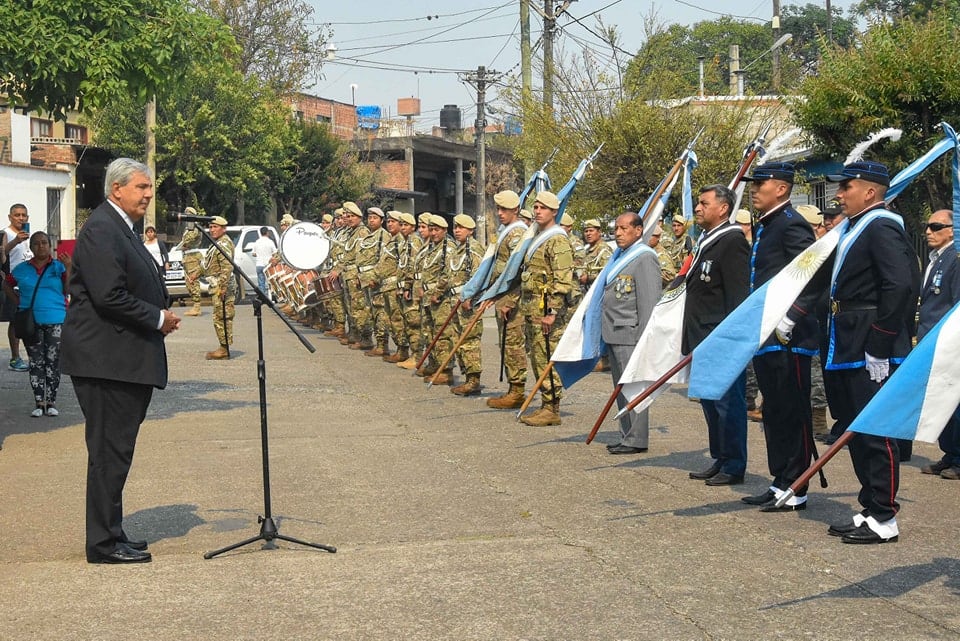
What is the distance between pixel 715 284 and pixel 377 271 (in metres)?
10.1

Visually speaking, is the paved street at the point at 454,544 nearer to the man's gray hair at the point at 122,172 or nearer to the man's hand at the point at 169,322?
the man's hand at the point at 169,322

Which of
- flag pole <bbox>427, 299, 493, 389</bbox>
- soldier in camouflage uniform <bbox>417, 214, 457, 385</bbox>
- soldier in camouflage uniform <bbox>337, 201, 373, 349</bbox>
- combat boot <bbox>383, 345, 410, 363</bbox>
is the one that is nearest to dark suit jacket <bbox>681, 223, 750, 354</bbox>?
flag pole <bbox>427, 299, 493, 389</bbox>

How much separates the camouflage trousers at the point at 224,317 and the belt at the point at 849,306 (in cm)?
1228

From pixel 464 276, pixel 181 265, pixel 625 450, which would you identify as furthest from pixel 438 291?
pixel 181 265

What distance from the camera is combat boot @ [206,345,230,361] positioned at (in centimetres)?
1827

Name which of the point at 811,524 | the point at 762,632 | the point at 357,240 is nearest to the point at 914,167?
the point at 811,524

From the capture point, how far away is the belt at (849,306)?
7.27 metres

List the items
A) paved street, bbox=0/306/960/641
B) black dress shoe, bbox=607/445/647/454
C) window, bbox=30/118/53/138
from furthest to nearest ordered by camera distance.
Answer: window, bbox=30/118/53/138, black dress shoe, bbox=607/445/647/454, paved street, bbox=0/306/960/641

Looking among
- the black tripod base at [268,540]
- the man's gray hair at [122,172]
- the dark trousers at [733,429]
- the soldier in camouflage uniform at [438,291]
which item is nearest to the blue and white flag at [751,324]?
the dark trousers at [733,429]

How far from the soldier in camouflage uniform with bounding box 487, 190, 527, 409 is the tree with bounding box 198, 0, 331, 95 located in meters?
36.3

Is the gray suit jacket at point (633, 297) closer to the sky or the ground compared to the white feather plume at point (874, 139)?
closer to the ground

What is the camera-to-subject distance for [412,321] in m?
17.1

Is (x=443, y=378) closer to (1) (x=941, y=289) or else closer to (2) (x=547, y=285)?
(2) (x=547, y=285)

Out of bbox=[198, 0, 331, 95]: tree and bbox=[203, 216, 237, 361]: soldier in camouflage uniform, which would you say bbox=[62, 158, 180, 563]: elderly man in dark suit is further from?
bbox=[198, 0, 331, 95]: tree
